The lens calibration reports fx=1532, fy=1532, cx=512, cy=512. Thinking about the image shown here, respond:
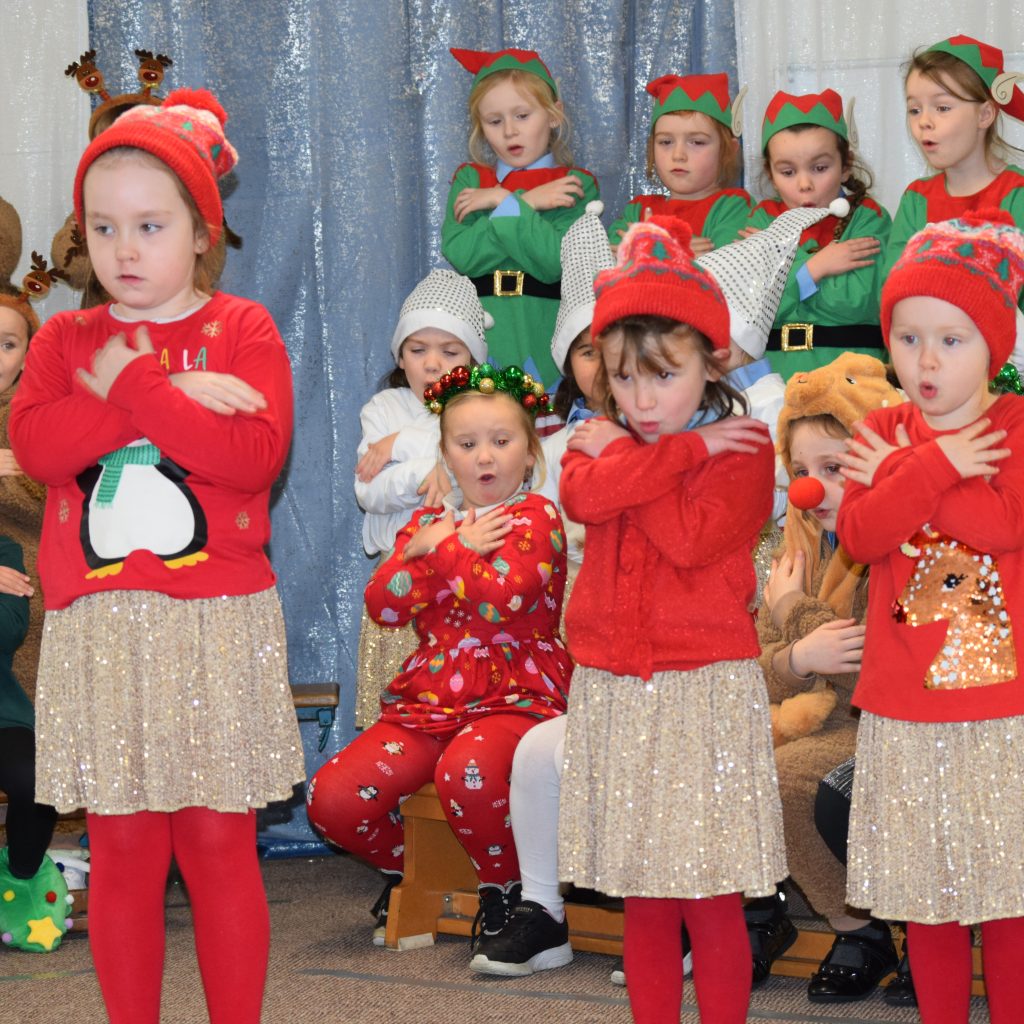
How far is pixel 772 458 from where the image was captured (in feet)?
7.55

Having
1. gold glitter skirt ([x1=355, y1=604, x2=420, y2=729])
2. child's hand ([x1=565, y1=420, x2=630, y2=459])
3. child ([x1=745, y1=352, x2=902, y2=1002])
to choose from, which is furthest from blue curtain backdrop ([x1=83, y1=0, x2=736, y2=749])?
child's hand ([x1=565, y1=420, x2=630, y2=459])

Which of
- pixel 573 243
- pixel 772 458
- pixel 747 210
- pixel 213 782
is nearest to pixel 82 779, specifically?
pixel 213 782

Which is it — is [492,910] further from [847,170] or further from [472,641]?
[847,170]

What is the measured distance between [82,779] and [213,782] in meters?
0.19

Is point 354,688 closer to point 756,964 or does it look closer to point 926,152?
point 756,964

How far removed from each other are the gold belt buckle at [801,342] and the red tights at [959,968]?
5.41ft

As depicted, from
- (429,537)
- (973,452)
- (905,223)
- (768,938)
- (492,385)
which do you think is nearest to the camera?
(973,452)

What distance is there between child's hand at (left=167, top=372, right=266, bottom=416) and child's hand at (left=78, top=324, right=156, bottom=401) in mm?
66

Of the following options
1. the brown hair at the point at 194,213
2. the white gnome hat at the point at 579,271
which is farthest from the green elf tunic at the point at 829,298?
the brown hair at the point at 194,213

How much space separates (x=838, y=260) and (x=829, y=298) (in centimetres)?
9

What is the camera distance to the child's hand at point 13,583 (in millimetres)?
3326

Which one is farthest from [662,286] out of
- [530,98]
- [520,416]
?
[530,98]

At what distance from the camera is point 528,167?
3.91 m

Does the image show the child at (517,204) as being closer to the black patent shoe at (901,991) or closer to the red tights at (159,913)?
the black patent shoe at (901,991)
